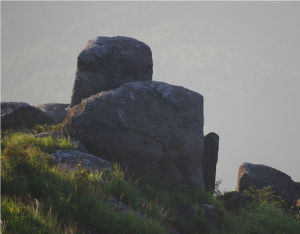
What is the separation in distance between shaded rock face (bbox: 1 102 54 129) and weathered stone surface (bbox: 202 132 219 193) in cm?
802

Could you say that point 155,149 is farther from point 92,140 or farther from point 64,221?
point 64,221

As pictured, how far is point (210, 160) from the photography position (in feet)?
57.0

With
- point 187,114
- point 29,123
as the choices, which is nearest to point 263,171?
point 187,114

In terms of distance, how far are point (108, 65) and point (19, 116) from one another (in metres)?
4.70

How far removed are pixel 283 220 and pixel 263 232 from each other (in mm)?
1335

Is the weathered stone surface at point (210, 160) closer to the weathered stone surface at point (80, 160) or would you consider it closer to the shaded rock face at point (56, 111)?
the weathered stone surface at point (80, 160)

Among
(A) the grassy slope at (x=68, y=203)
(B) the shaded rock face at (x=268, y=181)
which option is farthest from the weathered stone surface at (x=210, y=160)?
(A) the grassy slope at (x=68, y=203)

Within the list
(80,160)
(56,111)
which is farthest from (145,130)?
A: (56,111)

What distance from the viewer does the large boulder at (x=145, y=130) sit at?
12.2 m

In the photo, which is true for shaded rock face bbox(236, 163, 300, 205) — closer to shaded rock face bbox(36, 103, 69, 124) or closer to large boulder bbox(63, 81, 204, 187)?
large boulder bbox(63, 81, 204, 187)

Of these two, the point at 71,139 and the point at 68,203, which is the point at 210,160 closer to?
the point at 71,139

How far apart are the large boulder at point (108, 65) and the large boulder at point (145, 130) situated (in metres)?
2.90

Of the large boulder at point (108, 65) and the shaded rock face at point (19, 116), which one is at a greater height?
the large boulder at point (108, 65)

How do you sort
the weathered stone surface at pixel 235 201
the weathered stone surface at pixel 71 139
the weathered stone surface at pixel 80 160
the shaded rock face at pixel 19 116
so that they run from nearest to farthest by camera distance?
the weathered stone surface at pixel 80 160, the weathered stone surface at pixel 71 139, the weathered stone surface at pixel 235 201, the shaded rock face at pixel 19 116
